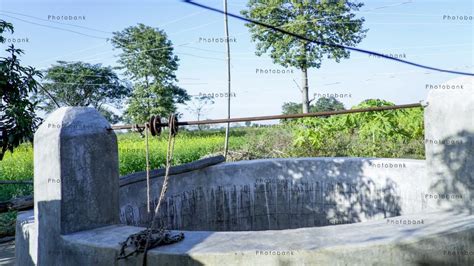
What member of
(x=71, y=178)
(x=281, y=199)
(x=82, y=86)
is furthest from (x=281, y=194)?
(x=82, y=86)

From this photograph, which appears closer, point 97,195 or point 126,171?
point 97,195

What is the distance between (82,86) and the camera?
121 ft

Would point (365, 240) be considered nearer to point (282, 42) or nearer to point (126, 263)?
point (126, 263)

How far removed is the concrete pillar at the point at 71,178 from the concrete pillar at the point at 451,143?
8.15 feet

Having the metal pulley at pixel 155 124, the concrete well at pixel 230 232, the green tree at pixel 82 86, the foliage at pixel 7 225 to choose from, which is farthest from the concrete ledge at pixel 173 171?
the green tree at pixel 82 86

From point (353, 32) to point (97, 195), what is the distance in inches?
852

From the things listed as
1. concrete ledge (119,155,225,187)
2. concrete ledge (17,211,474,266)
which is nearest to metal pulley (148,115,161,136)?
concrete ledge (17,211,474,266)

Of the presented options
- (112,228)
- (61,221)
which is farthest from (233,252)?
(61,221)

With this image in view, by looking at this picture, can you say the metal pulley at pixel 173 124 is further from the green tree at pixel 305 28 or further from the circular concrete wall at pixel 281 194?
the green tree at pixel 305 28

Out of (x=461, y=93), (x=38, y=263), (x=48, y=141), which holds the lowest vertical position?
(x=38, y=263)

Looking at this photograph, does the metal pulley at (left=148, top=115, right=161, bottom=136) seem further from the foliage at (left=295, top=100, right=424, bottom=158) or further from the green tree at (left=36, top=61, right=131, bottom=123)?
the green tree at (left=36, top=61, right=131, bottom=123)

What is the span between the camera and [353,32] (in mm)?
22703

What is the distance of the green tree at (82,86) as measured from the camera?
34.8 m

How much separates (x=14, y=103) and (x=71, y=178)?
283 centimetres
